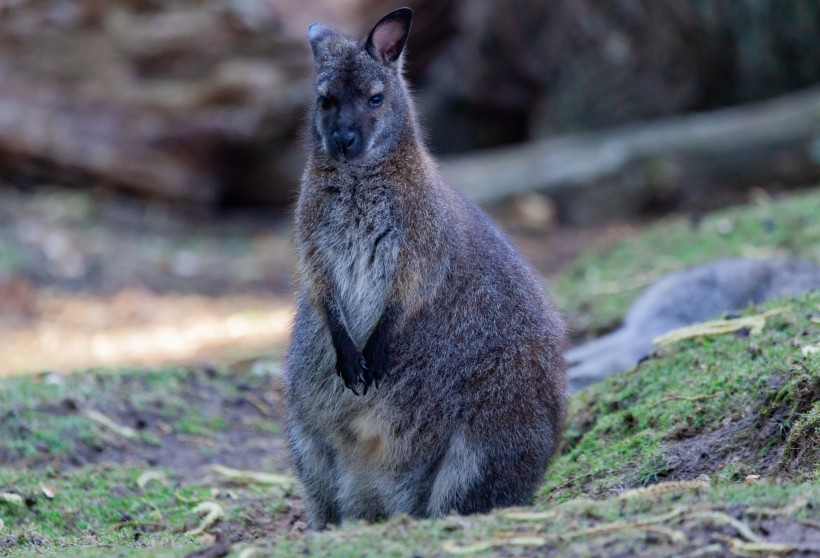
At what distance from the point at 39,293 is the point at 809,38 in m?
8.84

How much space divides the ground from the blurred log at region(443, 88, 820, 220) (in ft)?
7.38

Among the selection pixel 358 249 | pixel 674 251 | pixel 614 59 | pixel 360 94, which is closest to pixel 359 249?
pixel 358 249

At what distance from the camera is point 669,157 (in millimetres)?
11750

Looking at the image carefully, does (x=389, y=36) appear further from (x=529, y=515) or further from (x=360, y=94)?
(x=529, y=515)

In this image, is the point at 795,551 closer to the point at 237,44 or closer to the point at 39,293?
the point at 39,293

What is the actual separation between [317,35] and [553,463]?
2.17m

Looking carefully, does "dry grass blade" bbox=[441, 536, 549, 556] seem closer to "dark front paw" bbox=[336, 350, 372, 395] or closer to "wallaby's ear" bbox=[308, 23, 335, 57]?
"dark front paw" bbox=[336, 350, 372, 395]

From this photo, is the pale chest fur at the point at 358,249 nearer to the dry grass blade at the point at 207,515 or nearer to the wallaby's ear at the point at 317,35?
the wallaby's ear at the point at 317,35

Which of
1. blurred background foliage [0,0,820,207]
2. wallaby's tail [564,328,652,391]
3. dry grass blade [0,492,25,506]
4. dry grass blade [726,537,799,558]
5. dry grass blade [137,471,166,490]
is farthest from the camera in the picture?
blurred background foliage [0,0,820,207]

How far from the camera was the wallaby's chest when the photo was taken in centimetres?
409

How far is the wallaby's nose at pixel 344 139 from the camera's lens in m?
4.01

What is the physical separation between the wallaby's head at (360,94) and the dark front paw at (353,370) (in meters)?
0.76

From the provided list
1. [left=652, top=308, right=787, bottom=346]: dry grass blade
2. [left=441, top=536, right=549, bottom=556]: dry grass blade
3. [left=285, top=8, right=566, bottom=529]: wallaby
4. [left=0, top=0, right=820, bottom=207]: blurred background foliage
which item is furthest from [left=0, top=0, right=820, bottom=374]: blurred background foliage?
[left=441, top=536, right=549, bottom=556]: dry grass blade

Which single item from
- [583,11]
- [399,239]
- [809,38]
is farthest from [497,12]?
[399,239]
